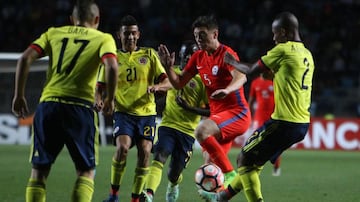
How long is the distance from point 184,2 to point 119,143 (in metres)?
18.3

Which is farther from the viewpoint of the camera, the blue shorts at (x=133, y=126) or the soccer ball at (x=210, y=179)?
the blue shorts at (x=133, y=126)

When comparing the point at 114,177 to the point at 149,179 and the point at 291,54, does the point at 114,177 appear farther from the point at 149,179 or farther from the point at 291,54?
the point at 291,54

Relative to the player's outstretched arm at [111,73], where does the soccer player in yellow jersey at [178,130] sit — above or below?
below

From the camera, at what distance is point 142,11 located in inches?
1047

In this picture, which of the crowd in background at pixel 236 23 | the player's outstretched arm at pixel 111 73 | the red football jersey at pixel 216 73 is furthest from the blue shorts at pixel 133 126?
the crowd in background at pixel 236 23

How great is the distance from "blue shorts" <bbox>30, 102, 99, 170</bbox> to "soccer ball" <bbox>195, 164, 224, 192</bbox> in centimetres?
206

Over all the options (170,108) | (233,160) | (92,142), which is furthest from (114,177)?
(233,160)

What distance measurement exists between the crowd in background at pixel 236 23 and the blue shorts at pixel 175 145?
14.7 m

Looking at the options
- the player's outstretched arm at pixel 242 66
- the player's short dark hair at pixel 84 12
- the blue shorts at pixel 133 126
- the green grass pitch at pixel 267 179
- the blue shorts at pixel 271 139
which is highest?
the player's short dark hair at pixel 84 12

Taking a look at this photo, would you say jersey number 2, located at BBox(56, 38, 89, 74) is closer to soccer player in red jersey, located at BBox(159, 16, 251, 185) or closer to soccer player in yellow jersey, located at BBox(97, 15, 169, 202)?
soccer player in red jersey, located at BBox(159, 16, 251, 185)

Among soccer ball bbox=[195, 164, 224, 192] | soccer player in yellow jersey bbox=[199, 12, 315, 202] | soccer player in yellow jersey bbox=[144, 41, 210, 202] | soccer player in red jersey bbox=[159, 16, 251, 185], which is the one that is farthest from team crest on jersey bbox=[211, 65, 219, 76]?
soccer ball bbox=[195, 164, 224, 192]

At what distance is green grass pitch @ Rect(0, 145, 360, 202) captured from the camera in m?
9.87

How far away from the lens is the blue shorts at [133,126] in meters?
8.73

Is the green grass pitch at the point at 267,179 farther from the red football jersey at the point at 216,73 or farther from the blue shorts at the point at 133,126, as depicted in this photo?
the red football jersey at the point at 216,73
